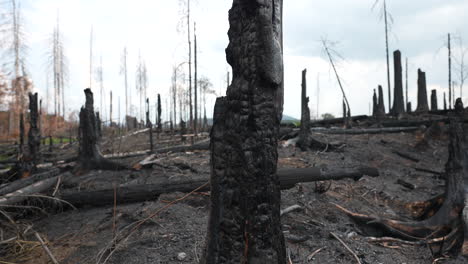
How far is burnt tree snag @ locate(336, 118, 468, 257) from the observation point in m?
3.97

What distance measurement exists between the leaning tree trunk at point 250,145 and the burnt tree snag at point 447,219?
286 cm

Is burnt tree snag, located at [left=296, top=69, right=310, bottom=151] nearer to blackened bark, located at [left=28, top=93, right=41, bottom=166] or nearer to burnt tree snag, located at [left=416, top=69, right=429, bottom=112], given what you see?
blackened bark, located at [left=28, top=93, right=41, bottom=166]

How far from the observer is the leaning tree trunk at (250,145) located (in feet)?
6.49

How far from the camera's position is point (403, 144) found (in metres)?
11.4

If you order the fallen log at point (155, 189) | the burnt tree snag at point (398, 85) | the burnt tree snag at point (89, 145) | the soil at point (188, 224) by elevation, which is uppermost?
the burnt tree snag at point (398, 85)

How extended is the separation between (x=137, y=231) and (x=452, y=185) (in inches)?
177

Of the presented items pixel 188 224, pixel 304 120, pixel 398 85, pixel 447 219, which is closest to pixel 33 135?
pixel 188 224

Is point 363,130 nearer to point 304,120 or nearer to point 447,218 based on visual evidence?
point 304,120

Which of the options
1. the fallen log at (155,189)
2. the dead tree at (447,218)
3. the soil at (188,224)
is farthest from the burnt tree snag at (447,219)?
the fallen log at (155,189)

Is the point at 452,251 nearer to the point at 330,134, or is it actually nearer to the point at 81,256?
the point at 81,256

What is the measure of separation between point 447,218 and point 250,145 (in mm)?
3879

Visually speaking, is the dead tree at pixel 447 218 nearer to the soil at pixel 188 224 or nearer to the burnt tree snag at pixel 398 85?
the soil at pixel 188 224

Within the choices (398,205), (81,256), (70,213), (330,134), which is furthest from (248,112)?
(330,134)

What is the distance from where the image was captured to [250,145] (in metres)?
2.00
